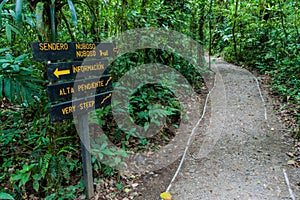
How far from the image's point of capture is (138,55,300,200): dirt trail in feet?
9.00

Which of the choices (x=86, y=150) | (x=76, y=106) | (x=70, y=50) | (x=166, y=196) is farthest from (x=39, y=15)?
(x=166, y=196)

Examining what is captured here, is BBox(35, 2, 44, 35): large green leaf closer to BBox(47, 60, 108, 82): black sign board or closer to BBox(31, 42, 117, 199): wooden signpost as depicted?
BBox(31, 42, 117, 199): wooden signpost

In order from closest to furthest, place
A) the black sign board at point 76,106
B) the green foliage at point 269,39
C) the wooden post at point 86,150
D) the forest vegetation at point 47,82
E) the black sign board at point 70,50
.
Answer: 1. the black sign board at point 70,50
2. the black sign board at point 76,106
3. the forest vegetation at point 47,82
4. the wooden post at point 86,150
5. the green foliage at point 269,39

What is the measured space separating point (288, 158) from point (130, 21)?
3411mm

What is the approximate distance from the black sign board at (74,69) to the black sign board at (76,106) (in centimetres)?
25

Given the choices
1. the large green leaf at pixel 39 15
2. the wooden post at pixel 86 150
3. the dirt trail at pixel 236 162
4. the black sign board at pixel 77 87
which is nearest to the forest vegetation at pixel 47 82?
the large green leaf at pixel 39 15

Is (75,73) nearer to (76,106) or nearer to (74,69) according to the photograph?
(74,69)

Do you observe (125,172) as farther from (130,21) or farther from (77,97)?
(130,21)

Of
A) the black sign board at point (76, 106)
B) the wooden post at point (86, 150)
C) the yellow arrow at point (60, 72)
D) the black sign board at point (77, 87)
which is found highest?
the yellow arrow at point (60, 72)

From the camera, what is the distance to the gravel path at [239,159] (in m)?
2.74

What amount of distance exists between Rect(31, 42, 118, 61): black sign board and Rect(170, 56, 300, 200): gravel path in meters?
1.93

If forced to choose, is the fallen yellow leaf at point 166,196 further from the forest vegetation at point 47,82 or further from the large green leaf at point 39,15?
the large green leaf at point 39,15

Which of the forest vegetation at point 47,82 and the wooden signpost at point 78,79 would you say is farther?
the forest vegetation at point 47,82

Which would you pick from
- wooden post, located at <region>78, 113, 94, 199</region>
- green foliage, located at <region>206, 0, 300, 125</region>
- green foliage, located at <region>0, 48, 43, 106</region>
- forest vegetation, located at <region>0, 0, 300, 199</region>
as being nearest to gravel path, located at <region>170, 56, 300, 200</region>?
forest vegetation, located at <region>0, 0, 300, 199</region>
